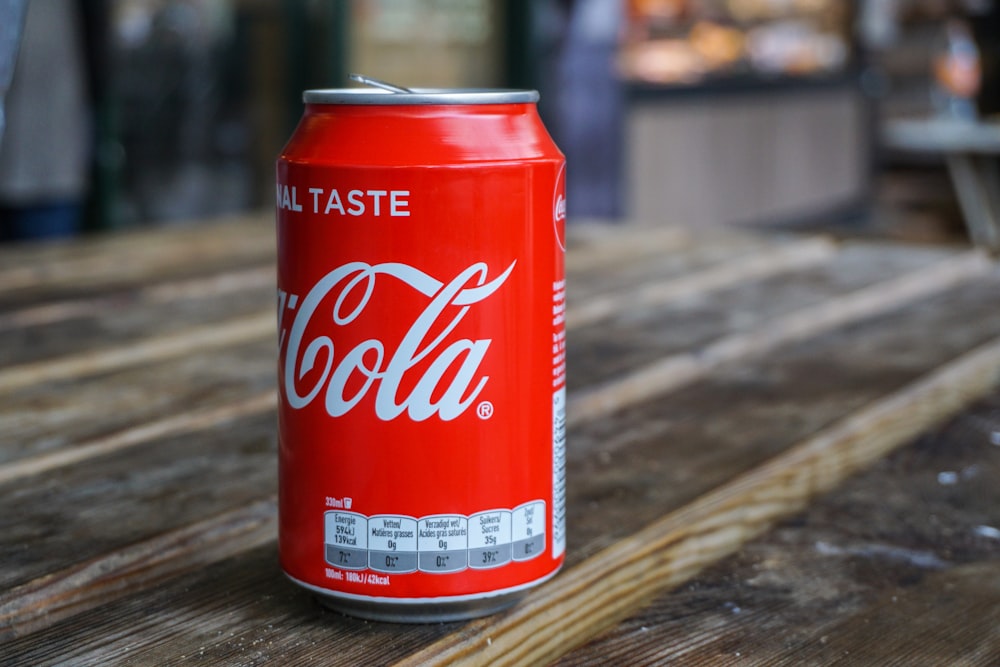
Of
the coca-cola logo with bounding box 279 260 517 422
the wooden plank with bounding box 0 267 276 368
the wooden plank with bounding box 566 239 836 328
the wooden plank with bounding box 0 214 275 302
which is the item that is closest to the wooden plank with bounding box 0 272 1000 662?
the coca-cola logo with bounding box 279 260 517 422

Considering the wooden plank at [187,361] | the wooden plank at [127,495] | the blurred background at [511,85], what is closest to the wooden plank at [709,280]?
the wooden plank at [187,361]

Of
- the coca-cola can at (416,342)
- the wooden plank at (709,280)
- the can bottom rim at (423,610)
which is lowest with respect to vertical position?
the wooden plank at (709,280)

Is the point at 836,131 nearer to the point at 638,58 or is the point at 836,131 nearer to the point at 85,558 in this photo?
the point at 638,58

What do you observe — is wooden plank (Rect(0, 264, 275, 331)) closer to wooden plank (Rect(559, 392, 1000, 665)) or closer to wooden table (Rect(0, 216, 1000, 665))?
wooden table (Rect(0, 216, 1000, 665))

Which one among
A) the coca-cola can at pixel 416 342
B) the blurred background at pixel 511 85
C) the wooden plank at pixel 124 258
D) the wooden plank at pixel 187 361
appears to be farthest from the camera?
the blurred background at pixel 511 85

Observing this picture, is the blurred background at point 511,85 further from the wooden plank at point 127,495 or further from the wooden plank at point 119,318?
the wooden plank at point 127,495
